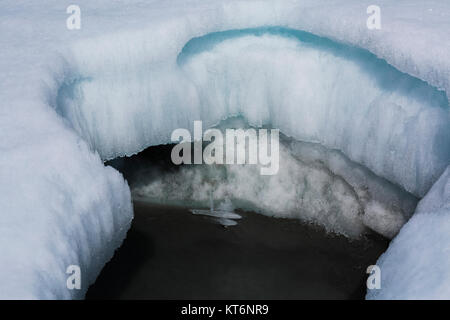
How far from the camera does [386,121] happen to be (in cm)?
359

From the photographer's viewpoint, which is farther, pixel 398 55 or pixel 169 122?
pixel 169 122

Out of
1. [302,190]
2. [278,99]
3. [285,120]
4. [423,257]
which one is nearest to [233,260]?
[302,190]

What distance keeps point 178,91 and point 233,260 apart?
3.95 ft

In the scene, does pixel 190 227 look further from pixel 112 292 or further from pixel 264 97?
pixel 264 97

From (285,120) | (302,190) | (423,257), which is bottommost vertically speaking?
(302,190)

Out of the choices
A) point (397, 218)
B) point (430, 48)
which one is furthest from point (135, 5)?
point (397, 218)

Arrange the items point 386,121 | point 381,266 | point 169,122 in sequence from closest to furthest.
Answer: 1. point 381,266
2. point 386,121
3. point 169,122

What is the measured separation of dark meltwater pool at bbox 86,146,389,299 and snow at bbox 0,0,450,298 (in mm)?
481

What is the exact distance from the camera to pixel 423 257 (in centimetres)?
250

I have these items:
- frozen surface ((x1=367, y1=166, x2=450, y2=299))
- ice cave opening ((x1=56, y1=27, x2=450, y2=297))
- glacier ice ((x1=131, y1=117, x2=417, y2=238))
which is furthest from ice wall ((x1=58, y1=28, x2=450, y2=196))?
frozen surface ((x1=367, y1=166, x2=450, y2=299))

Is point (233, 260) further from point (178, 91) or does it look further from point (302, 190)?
point (178, 91)

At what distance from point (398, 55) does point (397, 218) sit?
4.03ft

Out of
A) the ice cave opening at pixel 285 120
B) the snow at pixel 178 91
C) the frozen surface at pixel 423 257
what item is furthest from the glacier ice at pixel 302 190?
the frozen surface at pixel 423 257

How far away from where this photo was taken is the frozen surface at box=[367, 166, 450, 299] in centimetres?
228
